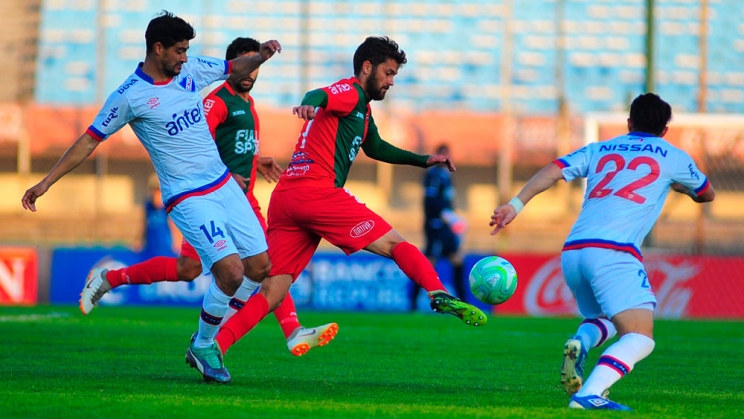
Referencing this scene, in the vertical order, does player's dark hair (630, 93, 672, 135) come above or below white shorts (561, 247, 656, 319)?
above

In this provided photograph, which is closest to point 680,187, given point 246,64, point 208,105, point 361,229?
point 361,229

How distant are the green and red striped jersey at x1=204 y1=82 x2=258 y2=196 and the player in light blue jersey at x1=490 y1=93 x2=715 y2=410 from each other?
2832mm

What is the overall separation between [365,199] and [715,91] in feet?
25.5

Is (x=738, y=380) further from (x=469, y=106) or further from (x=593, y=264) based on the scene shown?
(x=469, y=106)

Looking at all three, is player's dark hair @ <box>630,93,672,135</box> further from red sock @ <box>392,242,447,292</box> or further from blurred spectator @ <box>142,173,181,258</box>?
blurred spectator @ <box>142,173,181,258</box>

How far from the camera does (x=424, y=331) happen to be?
11.4m

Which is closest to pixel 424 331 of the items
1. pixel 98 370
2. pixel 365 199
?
pixel 98 370

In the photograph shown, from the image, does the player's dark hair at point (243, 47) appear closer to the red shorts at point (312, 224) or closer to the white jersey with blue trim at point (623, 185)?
the red shorts at point (312, 224)

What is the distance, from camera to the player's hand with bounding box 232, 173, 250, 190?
7559 millimetres

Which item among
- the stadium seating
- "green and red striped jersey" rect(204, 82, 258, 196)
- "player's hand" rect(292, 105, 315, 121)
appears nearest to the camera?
"player's hand" rect(292, 105, 315, 121)

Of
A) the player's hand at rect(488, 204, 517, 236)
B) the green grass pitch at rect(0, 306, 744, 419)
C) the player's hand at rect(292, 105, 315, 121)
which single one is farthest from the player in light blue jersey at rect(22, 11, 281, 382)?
the player's hand at rect(488, 204, 517, 236)

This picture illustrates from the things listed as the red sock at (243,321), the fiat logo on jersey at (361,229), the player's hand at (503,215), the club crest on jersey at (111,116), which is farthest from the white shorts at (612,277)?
the club crest on jersey at (111,116)

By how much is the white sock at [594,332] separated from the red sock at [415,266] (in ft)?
3.23

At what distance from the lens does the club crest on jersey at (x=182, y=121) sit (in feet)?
20.7
